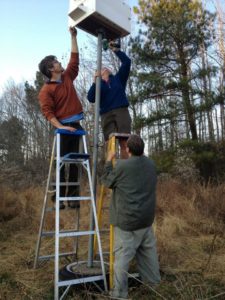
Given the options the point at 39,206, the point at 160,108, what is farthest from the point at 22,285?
the point at 160,108

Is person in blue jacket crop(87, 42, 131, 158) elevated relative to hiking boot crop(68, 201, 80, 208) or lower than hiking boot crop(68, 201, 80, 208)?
elevated

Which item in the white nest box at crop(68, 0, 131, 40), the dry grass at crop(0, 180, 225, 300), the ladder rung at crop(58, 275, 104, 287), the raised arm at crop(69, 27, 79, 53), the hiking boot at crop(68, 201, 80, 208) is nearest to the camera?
the ladder rung at crop(58, 275, 104, 287)

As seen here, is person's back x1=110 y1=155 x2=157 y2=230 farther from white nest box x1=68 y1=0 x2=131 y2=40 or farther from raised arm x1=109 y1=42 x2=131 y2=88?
white nest box x1=68 y1=0 x2=131 y2=40

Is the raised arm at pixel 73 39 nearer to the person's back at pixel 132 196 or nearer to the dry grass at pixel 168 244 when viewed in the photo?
the person's back at pixel 132 196

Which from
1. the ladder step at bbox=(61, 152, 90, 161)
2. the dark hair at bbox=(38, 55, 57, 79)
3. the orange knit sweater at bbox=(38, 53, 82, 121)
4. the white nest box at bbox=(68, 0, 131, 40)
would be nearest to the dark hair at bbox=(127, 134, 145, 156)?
the ladder step at bbox=(61, 152, 90, 161)

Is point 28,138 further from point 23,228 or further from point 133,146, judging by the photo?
point 133,146

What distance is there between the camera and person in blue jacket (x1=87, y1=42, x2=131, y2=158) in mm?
4578

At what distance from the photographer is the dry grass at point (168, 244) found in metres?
3.79

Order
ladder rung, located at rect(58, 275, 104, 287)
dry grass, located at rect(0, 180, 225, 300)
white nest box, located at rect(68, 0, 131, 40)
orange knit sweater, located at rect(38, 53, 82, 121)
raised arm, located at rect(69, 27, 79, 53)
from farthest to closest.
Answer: raised arm, located at rect(69, 27, 79, 53) → orange knit sweater, located at rect(38, 53, 82, 121) → white nest box, located at rect(68, 0, 131, 40) → dry grass, located at rect(0, 180, 225, 300) → ladder rung, located at rect(58, 275, 104, 287)

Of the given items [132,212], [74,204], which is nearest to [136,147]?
[132,212]

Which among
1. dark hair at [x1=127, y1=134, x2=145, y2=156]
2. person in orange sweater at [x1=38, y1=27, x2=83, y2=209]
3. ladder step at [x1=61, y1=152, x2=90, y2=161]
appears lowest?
ladder step at [x1=61, y1=152, x2=90, y2=161]

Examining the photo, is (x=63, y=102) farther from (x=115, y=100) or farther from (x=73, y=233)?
(x=73, y=233)

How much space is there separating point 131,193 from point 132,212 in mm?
192

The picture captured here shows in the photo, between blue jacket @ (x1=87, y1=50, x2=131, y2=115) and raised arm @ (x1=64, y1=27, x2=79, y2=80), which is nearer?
blue jacket @ (x1=87, y1=50, x2=131, y2=115)
